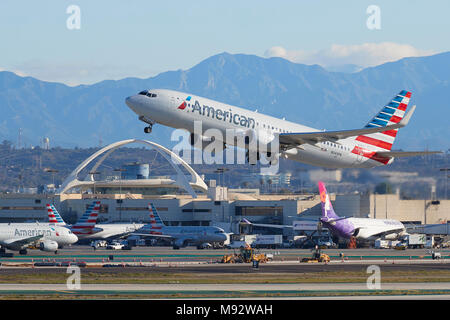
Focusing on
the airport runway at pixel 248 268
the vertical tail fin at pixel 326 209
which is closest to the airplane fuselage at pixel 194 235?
the vertical tail fin at pixel 326 209

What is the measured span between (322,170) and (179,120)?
1874 cm

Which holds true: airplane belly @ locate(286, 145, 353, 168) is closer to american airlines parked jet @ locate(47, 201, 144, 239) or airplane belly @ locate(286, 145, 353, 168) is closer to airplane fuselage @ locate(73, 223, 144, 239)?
american airlines parked jet @ locate(47, 201, 144, 239)

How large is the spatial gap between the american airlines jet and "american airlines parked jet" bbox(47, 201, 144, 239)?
189 ft

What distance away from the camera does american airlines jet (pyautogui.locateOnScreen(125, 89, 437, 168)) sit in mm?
77000

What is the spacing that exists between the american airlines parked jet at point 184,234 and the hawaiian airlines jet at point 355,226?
66.9 feet

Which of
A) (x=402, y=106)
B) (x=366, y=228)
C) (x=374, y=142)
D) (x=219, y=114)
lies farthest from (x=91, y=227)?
(x=219, y=114)

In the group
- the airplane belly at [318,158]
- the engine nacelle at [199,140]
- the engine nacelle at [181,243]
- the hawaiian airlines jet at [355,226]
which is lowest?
the engine nacelle at [181,243]

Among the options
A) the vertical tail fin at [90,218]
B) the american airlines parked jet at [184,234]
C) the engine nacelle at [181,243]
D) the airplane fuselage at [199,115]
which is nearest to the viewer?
the airplane fuselage at [199,115]

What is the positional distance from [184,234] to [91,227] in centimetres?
1726

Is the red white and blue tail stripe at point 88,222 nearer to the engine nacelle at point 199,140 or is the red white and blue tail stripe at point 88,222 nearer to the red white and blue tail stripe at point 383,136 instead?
the red white and blue tail stripe at point 383,136

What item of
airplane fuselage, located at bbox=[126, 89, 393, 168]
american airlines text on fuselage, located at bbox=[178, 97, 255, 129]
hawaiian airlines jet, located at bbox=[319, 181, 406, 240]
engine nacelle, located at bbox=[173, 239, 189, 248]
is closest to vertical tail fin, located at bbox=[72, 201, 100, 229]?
engine nacelle, located at bbox=[173, 239, 189, 248]

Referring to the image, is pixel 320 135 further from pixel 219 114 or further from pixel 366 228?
pixel 366 228

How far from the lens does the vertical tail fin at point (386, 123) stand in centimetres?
A: 9294
